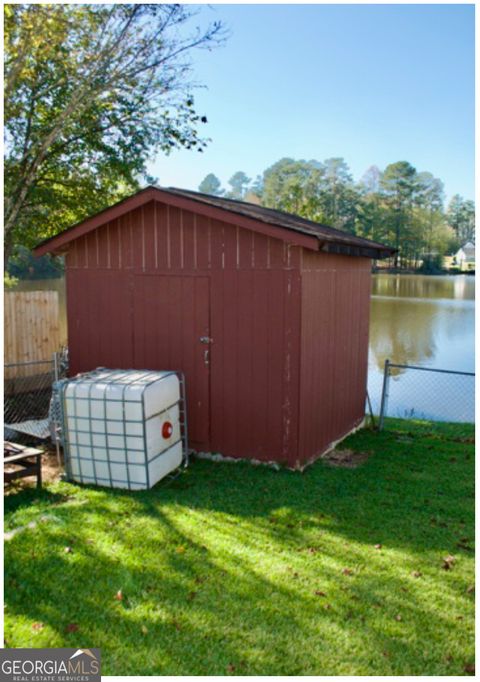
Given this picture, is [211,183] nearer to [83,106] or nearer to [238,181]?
[238,181]

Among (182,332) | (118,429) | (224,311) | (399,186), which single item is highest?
(399,186)

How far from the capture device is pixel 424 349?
17.5 m

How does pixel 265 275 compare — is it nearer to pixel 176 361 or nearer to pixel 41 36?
pixel 176 361

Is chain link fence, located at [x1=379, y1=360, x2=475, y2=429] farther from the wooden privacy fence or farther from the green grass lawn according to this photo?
the wooden privacy fence

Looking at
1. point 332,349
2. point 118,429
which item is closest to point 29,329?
point 118,429

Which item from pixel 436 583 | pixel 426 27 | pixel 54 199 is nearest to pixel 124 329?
pixel 436 583

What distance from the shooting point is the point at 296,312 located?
5969 mm

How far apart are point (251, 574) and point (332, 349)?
352 cm

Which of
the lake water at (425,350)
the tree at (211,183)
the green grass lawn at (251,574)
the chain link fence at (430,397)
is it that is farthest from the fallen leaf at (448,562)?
the tree at (211,183)

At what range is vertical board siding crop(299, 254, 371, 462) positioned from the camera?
6.24m

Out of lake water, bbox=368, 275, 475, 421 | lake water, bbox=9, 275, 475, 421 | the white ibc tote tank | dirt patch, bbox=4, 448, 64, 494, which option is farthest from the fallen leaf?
lake water, bbox=368, 275, 475, 421

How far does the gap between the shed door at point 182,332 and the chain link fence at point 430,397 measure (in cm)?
419

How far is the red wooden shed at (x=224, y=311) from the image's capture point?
6.07 meters

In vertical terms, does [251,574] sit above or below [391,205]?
below
